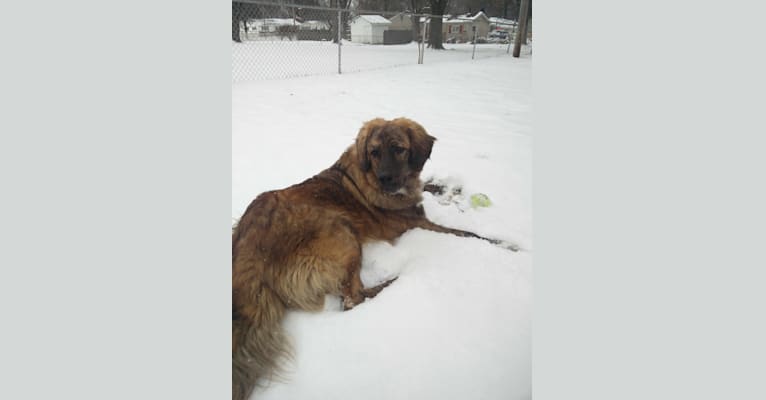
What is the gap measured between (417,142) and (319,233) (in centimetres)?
75

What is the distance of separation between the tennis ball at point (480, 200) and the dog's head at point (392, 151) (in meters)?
0.42

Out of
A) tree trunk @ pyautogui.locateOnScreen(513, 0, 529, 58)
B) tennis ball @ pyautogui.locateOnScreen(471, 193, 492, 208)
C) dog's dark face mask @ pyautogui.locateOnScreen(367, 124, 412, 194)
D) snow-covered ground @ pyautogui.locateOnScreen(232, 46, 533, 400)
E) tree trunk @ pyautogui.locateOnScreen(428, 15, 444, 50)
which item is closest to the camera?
snow-covered ground @ pyautogui.locateOnScreen(232, 46, 533, 400)

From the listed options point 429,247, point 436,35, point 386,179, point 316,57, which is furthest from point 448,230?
point 436,35

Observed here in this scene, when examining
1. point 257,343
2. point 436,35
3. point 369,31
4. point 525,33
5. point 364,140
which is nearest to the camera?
point 257,343

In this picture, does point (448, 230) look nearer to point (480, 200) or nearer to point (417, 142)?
point (480, 200)

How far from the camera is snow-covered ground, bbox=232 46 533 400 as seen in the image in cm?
106

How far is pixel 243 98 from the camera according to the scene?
144cm

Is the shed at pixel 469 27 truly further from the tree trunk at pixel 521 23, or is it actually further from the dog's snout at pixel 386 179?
the dog's snout at pixel 386 179

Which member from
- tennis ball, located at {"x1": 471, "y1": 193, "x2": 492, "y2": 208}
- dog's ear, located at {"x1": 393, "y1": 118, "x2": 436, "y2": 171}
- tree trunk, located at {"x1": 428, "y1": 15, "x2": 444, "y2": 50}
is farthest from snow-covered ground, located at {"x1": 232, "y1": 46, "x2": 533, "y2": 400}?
tree trunk, located at {"x1": 428, "y1": 15, "x2": 444, "y2": 50}

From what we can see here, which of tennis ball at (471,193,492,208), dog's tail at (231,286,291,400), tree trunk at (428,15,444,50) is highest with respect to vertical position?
tree trunk at (428,15,444,50)

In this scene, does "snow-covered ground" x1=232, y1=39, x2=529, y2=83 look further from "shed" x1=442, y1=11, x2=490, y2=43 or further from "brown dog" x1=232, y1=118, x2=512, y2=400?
"brown dog" x1=232, y1=118, x2=512, y2=400

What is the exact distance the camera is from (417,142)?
78.5 inches

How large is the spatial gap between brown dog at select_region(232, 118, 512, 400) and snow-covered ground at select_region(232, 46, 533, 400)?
7 centimetres

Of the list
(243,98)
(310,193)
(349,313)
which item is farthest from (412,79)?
(349,313)
